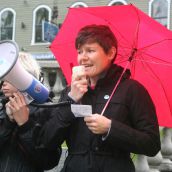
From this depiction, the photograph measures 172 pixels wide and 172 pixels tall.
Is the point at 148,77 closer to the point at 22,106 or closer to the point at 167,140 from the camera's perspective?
the point at 22,106

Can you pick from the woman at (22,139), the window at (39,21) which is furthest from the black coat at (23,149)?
the window at (39,21)

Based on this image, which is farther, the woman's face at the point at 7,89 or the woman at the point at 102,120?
the woman's face at the point at 7,89

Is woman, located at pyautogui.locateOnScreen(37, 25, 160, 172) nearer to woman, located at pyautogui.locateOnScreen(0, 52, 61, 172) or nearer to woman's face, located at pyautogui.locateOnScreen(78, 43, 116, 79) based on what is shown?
woman's face, located at pyautogui.locateOnScreen(78, 43, 116, 79)

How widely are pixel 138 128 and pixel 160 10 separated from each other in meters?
19.6

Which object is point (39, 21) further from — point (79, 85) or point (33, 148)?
point (79, 85)

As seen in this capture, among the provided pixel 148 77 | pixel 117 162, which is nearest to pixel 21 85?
pixel 117 162

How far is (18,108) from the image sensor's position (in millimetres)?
2506

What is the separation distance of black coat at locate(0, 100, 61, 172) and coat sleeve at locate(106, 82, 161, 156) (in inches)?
18.4

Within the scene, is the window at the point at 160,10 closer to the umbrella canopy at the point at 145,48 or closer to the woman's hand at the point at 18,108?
the umbrella canopy at the point at 145,48

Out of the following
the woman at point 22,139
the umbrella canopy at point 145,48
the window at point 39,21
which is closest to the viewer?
the woman at point 22,139

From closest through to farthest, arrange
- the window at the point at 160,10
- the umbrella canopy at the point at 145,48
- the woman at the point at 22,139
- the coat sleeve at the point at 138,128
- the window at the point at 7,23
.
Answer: the coat sleeve at the point at 138,128 < the woman at the point at 22,139 < the umbrella canopy at the point at 145,48 < the window at the point at 160,10 < the window at the point at 7,23

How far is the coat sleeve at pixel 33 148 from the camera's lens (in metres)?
2.66

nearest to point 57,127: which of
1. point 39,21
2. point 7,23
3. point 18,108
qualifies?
point 18,108

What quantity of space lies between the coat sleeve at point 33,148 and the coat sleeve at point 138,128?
447 mm
